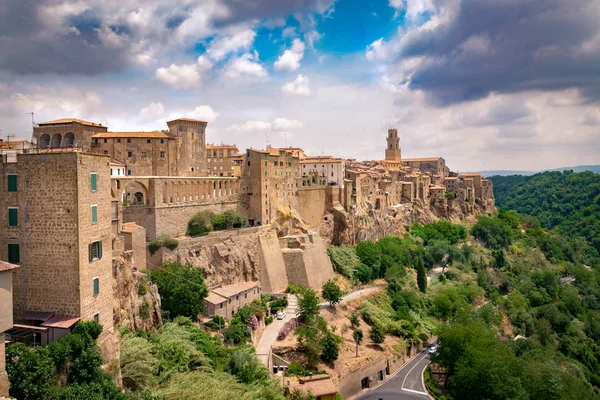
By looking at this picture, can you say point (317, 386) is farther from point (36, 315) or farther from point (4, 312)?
Result: point (4, 312)

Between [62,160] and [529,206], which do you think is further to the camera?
[529,206]

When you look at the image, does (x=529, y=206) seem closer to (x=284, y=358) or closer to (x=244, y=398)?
(x=284, y=358)

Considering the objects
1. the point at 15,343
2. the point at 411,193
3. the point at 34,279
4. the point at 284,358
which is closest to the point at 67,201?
the point at 34,279

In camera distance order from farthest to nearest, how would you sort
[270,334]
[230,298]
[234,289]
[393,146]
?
[393,146] → [234,289] → [230,298] → [270,334]

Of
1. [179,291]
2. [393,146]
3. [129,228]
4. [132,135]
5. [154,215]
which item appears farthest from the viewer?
[393,146]

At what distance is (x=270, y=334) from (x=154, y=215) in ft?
37.8

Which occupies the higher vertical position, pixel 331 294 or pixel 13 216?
pixel 13 216

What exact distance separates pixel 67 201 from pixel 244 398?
1094cm

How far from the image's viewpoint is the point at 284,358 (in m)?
31.1

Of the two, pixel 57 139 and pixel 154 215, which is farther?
pixel 57 139

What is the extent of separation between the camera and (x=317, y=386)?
90.6ft

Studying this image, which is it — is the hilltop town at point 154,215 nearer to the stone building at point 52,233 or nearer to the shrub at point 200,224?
the stone building at point 52,233

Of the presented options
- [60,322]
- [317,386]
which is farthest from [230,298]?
[60,322]

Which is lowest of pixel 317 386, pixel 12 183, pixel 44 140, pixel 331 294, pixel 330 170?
pixel 317 386
